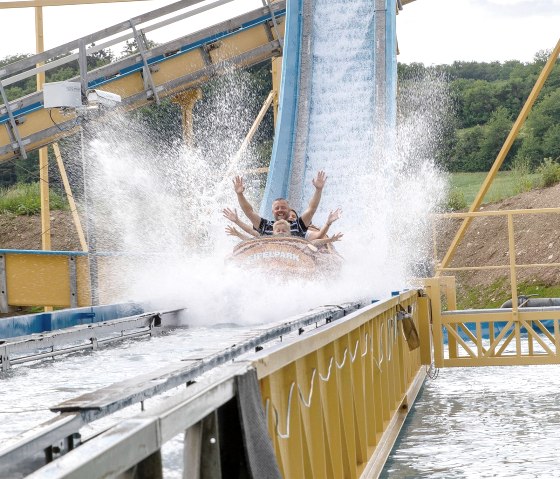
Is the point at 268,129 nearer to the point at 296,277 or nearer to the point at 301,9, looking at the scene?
the point at 301,9

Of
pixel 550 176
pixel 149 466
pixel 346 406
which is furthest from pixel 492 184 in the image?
pixel 149 466

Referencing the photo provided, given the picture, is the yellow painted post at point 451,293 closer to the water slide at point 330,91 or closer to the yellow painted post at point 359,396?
the water slide at point 330,91

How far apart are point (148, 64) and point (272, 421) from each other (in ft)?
41.5

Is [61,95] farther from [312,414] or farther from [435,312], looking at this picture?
[312,414]

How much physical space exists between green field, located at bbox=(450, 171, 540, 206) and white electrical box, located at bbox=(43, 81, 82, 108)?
Answer: 629 inches

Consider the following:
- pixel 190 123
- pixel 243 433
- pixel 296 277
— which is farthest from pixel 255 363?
pixel 190 123

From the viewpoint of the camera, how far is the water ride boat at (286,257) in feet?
28.7

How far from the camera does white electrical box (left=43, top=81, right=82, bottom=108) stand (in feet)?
30.6

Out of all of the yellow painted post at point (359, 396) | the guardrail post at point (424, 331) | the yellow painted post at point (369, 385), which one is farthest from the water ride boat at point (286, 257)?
the yellow painted post at point (359, 396)

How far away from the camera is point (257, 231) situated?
10109 millimetres

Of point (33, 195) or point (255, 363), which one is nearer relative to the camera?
point (255, 363)

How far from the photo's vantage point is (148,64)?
1487 cm

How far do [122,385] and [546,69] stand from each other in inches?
391

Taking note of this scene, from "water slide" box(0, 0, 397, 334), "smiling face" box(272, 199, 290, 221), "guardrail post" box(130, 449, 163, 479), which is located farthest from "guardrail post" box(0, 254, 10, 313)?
"guardrail post" box(130, 449, 163, 479)
